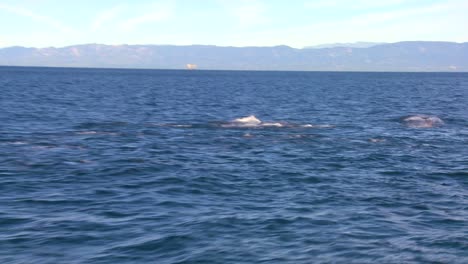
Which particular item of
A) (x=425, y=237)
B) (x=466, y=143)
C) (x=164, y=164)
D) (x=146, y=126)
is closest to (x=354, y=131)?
(x=466, y=143)

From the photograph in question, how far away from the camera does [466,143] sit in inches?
1451

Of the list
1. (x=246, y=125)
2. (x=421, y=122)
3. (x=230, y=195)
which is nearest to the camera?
(x=230, y=195)

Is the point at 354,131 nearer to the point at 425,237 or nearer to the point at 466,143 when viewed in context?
the point at 466,143

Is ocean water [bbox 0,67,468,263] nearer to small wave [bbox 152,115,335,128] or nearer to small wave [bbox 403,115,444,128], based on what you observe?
small wave [bbox 152,115,335,128]

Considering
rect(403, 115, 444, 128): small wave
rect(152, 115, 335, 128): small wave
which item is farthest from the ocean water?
rect(403, 115, 444, 128): small wave

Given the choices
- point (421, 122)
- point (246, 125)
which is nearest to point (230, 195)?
point (246, 125)

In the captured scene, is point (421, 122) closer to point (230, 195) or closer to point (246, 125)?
point (246, 125)

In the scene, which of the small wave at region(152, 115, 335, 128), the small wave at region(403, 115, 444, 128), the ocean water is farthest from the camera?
the small wave at region(403, 115, 444, 128)

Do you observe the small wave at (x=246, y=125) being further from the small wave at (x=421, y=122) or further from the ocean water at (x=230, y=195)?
the small wave at (x=421, y=122)

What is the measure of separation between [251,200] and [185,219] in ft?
11.4

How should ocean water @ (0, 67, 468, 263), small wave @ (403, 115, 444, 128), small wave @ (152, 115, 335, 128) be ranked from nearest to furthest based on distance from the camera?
ocean water @ (0, 67, 468, 263) → small wave @ (152, 115, 335, 128) → small wave @ (403, 115, 444, 128)

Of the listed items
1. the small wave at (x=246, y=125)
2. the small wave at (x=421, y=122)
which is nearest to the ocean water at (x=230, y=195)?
the small wave at (x=246, y=125)

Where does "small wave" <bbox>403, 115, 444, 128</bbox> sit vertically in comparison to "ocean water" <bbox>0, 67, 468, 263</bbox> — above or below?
A: above

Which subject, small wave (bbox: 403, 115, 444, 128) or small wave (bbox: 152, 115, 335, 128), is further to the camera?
small wave (bbox: 403, 115, 444, 128)
